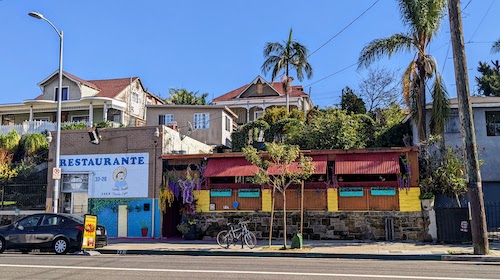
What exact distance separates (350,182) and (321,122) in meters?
6.91

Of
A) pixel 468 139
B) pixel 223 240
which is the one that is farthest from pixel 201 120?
pixel 468 139

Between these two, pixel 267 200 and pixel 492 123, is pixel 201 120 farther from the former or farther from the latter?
pixel 492 123

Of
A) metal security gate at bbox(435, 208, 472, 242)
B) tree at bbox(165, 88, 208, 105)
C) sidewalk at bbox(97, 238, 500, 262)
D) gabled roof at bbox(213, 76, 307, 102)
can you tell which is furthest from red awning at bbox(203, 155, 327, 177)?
tree at bbox(165, 88, 208, 105)

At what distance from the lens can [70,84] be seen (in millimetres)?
41250

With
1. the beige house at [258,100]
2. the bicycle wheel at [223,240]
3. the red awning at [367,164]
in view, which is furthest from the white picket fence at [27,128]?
the red awning at [367,164]

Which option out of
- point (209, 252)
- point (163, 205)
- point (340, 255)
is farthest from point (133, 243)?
point (340, 255)

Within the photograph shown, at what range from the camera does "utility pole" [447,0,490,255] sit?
13.5 metres

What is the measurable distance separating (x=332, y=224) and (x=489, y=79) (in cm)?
3165

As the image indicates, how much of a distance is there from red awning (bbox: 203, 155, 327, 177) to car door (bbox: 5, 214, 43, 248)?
6.96m

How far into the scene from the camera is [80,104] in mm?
40531

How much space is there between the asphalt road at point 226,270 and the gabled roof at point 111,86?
30993mm

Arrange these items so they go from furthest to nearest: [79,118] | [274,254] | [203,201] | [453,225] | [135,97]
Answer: [135,97] < [79,118] < [203,201] < [453,225] < [274,254]

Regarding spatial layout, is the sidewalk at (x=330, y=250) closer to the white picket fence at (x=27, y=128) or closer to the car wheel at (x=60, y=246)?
the car wheel at (x=60, y=246)

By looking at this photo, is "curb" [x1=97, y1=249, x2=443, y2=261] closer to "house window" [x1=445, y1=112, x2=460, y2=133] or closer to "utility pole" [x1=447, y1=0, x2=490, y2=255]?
"utility pole" [x1=447, y1=0, x2=490, y2=255]
